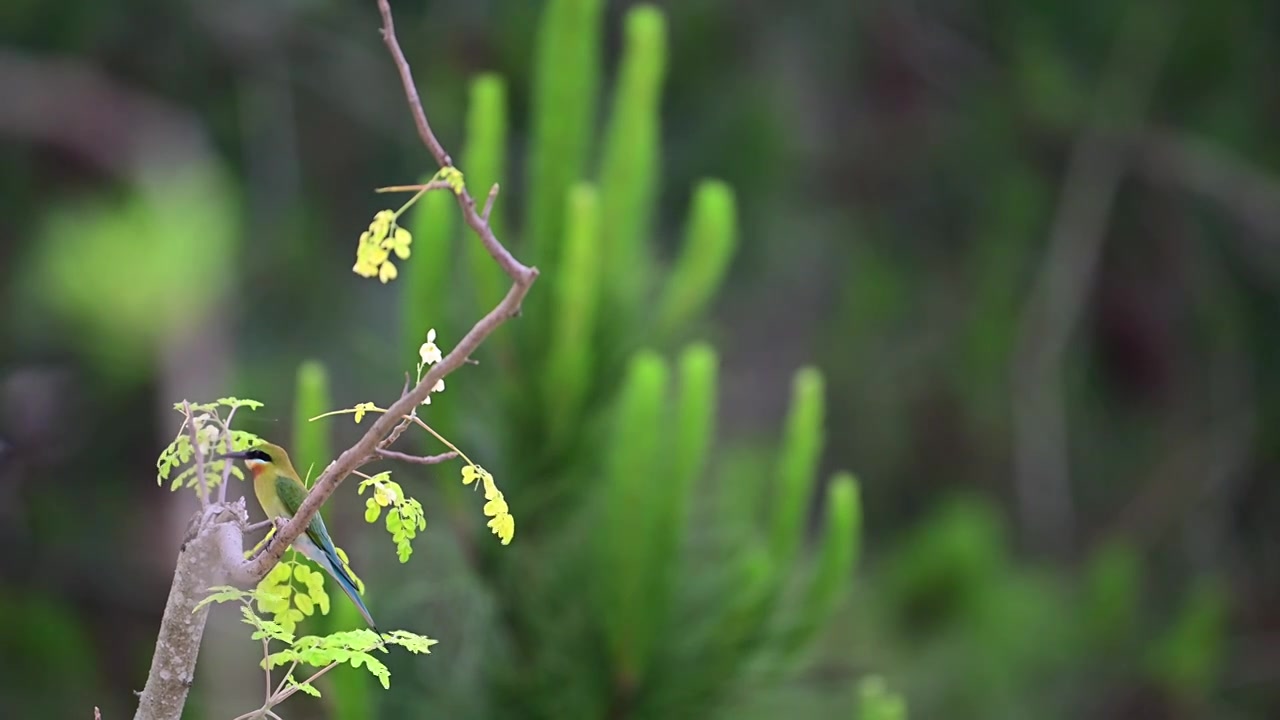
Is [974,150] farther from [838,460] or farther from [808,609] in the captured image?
[808,609]

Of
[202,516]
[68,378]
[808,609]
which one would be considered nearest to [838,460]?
[68,378]

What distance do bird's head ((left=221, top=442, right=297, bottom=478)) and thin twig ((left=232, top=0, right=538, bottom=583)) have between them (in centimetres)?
21

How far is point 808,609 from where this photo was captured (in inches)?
65.2

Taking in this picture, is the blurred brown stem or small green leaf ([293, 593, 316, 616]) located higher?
the blurred brown stem

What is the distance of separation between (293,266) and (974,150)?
6.89ft

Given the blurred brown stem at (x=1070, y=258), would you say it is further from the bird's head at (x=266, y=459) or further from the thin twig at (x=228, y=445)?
the thin twig at (x=228, y=445)

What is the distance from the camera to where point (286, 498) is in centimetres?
Result: 99

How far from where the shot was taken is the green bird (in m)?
0.92

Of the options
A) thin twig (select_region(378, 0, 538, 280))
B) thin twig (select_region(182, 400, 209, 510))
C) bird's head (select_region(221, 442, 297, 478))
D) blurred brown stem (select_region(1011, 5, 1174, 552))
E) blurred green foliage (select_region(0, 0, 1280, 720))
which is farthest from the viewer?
blurred brown stem (select_region(1011, 5, 1174, 552))

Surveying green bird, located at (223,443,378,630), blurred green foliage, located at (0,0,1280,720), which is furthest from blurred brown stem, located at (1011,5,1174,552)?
green bird, located at (223,443,378,630)

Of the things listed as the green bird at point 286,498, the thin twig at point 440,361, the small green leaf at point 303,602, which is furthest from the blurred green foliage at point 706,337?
the thin twig at point 440,361

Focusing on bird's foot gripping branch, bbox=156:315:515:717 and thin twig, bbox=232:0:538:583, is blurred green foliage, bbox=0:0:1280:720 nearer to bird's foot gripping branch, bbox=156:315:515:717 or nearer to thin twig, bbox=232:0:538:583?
bird's foot gripping branch, bbox=156:315:515:717

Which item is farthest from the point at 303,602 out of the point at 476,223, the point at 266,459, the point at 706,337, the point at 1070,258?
the point at 1070,258

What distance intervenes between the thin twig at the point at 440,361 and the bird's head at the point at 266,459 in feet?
0.70
